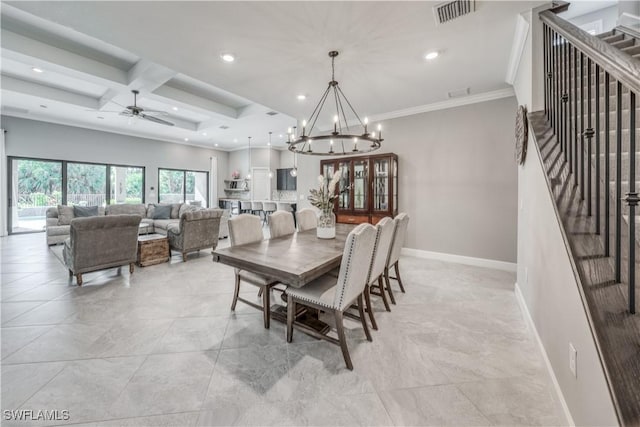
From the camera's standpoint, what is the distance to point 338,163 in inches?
199

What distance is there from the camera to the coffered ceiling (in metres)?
2.25

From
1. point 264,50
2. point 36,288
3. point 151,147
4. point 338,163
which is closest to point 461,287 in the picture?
point 338,163

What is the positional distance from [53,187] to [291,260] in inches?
336

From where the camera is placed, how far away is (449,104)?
4203 mm

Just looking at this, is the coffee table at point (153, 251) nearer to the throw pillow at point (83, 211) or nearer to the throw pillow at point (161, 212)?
the throw pillow at point (161, 212)

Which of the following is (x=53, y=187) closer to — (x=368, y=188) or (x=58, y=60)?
(x=58, y=60)

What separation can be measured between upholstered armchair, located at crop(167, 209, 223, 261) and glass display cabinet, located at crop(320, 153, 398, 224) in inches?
96.5

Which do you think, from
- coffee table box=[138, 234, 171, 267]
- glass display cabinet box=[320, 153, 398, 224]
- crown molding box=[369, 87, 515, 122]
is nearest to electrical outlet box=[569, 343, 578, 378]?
glass display cabinet box=[320, 153, 398, 224]

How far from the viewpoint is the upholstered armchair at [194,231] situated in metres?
4.34

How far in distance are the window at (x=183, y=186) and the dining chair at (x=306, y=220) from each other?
669cm

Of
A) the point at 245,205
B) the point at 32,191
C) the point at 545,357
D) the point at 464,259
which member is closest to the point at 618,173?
the point at 545,357

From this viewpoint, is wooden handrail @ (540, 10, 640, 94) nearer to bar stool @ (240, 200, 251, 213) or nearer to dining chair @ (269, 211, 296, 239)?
dining chair @ (269, 211, 296, 239)

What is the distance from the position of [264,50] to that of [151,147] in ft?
24.4

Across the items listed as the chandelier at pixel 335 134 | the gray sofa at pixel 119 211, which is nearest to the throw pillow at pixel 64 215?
the gray sofa at pixel 119 211
